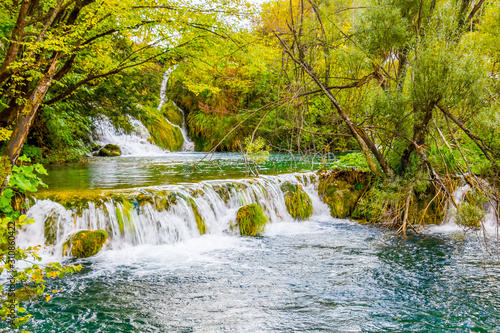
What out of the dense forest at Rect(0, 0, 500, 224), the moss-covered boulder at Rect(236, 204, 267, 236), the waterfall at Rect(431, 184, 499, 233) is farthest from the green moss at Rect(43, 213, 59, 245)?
the waterfall at Rect(431, 184, 499, 233)

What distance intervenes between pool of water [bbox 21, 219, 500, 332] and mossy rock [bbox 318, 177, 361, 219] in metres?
2.09

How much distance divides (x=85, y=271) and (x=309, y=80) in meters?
→ 5.14

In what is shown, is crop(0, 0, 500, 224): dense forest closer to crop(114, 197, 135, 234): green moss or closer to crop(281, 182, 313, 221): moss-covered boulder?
crop(281, 182, 313, 221): moss-covered boulder

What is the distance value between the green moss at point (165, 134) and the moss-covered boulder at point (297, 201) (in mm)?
12684

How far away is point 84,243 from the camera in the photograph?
5.66m

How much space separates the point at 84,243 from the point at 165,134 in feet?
52.7

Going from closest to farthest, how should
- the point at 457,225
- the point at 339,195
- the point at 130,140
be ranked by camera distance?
the point at 457,225, the point at 339,195, the point at 130,140

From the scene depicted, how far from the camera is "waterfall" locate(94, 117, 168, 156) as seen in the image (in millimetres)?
18062

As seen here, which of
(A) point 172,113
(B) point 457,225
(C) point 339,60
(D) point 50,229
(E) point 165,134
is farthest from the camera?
(A) point 172,113

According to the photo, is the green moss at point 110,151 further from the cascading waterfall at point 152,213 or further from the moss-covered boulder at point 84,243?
the moss-covered boulder at point 84,243

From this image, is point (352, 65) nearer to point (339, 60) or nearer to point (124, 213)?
point (339, 60)

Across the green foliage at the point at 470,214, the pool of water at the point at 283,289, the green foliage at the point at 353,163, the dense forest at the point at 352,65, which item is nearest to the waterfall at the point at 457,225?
the dense forest at the point at 352,65

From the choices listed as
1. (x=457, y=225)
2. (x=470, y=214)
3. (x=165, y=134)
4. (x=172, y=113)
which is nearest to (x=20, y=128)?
(x=470, y=214)

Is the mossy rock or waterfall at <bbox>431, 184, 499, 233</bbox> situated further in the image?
the mossy rock
